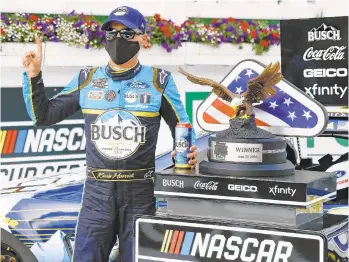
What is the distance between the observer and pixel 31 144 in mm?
4391

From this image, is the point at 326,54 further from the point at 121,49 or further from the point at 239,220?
the point at 239,220

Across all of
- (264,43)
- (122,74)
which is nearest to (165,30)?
(264,43)

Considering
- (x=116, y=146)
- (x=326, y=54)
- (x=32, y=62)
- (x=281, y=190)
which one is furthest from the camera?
(x=326, y=54)

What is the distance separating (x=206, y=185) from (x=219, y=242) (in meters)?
0.23

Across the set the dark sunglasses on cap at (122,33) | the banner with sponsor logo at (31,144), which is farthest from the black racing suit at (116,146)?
the banner with sponsor logo at (31,144)

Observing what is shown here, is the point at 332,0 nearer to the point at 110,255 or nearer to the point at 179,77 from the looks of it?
the point at 179,77

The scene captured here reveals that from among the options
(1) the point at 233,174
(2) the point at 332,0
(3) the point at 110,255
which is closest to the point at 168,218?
(1) the point at 233,174

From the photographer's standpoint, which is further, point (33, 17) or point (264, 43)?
point (264, 43)

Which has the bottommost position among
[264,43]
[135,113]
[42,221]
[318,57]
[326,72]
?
[42,221]

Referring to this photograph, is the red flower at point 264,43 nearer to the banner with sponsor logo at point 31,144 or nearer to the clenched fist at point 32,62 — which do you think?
the banner with sponsor logo at point 31,144

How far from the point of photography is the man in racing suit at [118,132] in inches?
126

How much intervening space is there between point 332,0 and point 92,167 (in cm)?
283

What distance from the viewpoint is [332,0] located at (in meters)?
5.16

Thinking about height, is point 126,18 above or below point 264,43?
above
